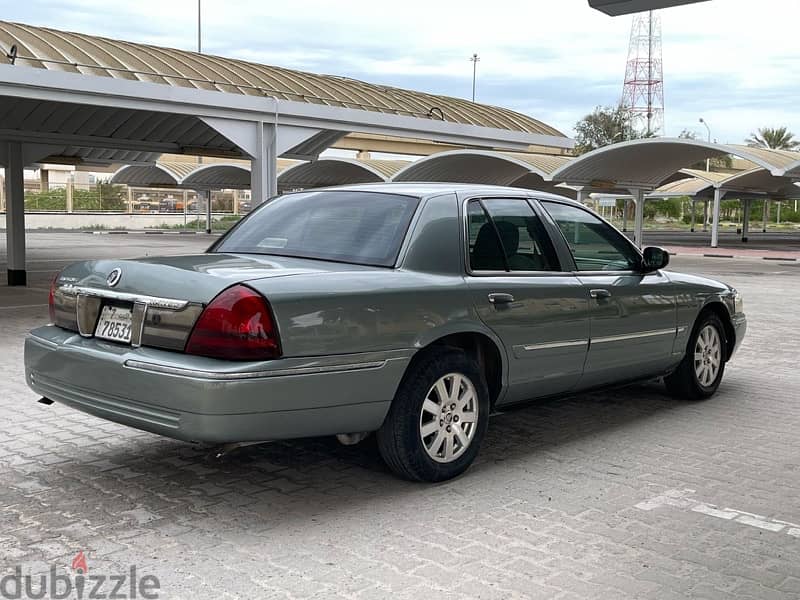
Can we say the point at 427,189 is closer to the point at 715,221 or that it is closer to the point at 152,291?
the point at 152,291

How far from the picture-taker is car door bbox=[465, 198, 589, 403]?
5.03 meters

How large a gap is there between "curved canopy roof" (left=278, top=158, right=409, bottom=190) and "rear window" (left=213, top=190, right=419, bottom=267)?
32.0 metres

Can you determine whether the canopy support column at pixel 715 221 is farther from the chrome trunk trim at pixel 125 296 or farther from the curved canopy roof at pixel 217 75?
the chrome trunk trim at pixel 125 296

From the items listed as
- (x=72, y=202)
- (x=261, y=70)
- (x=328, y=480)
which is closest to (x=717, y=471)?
(x=328, y=480)

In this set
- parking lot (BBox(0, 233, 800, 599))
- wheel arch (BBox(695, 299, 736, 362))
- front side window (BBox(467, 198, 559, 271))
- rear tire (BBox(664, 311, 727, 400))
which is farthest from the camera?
wheel arch (BBox(695, 299, 736, 362))

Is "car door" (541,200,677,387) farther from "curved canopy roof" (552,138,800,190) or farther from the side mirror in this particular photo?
"curved canopy roof" (552,138,800,190)

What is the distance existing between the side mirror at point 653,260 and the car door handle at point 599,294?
27.4 inches

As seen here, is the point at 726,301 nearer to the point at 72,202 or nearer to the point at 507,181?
the point at 507,181

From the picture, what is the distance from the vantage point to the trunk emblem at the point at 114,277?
4.46 meters

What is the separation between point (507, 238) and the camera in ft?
17.5

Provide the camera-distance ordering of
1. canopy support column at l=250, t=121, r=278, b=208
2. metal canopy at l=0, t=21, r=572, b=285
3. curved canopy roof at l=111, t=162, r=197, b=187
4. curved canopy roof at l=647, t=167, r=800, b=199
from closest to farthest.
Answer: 1. metal canopy at l=0, t=21, r=572, b=285
2. canopy support column at l=250, t=121, r=278, b=208
3. curved canopy roof at l=647, t=167, r=800, b=199
4. curved canopy roof at l=111, t=162, r=197, b=187

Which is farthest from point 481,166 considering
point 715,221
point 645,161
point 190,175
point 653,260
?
point 653,260

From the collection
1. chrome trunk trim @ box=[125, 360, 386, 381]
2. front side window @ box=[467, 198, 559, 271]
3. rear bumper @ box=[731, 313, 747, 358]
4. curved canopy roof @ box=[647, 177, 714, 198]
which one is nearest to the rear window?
front side window @ box=[467, 198, 559, 271]

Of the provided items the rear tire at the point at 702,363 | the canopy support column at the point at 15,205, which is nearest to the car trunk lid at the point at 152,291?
the rear tire at the point at 702,363
